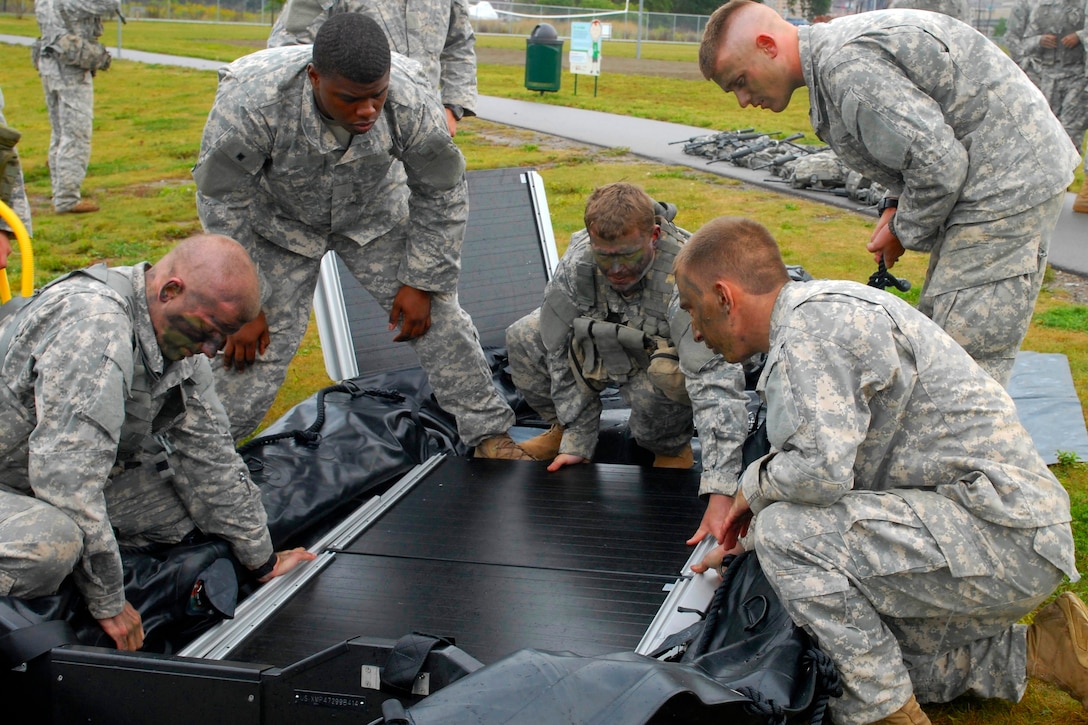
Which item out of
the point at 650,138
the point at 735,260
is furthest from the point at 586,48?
the point at 735,260

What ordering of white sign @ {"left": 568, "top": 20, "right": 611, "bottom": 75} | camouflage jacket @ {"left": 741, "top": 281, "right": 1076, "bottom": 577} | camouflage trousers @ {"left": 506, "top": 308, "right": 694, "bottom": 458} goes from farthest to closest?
1. white sign @ {"left": 568, "top": 20, "right": 611, "bottom": 75}
2. camouflage trousers @ {"left": 506, "top": 308, "right": 694, "bottom": 458}
3. camouflage jacket @ {"left": 741, "top": 281, "right": 1076, "bottom": 577}

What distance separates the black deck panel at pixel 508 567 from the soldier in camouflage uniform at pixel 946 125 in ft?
3.84

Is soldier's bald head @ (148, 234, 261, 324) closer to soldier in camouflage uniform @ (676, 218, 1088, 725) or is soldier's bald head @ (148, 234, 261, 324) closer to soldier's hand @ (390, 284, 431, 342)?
soldier in camouflage uniform @ (676, 218, 1088, 725)

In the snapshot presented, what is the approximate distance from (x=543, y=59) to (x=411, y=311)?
1447cm

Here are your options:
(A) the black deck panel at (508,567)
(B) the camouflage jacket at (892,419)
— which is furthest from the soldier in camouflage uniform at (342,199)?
(B) the camouflage jacket at (892,419)

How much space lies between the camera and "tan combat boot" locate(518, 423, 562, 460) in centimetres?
437

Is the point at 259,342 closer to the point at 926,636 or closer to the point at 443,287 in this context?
the point at 443,287

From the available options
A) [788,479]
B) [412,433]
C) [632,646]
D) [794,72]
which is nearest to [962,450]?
[788,479]

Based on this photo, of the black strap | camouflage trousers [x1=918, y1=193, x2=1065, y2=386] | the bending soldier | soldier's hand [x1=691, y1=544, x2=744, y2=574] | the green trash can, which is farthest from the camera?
the green trash can

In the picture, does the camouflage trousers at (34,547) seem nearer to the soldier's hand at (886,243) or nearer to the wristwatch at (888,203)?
the soldier's hand at (886,243)

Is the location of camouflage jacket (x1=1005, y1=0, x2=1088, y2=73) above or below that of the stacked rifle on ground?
above

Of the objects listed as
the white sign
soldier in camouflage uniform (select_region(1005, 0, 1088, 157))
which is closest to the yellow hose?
soldier in camouflage uniform (select_region(1005, 0, 1088, 157))

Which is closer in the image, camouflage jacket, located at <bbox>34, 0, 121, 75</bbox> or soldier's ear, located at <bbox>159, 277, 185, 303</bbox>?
soldier's ear, located at <bbox>159, 277, 185, 303</bbox>

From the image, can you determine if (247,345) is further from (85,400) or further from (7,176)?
(7,176)
